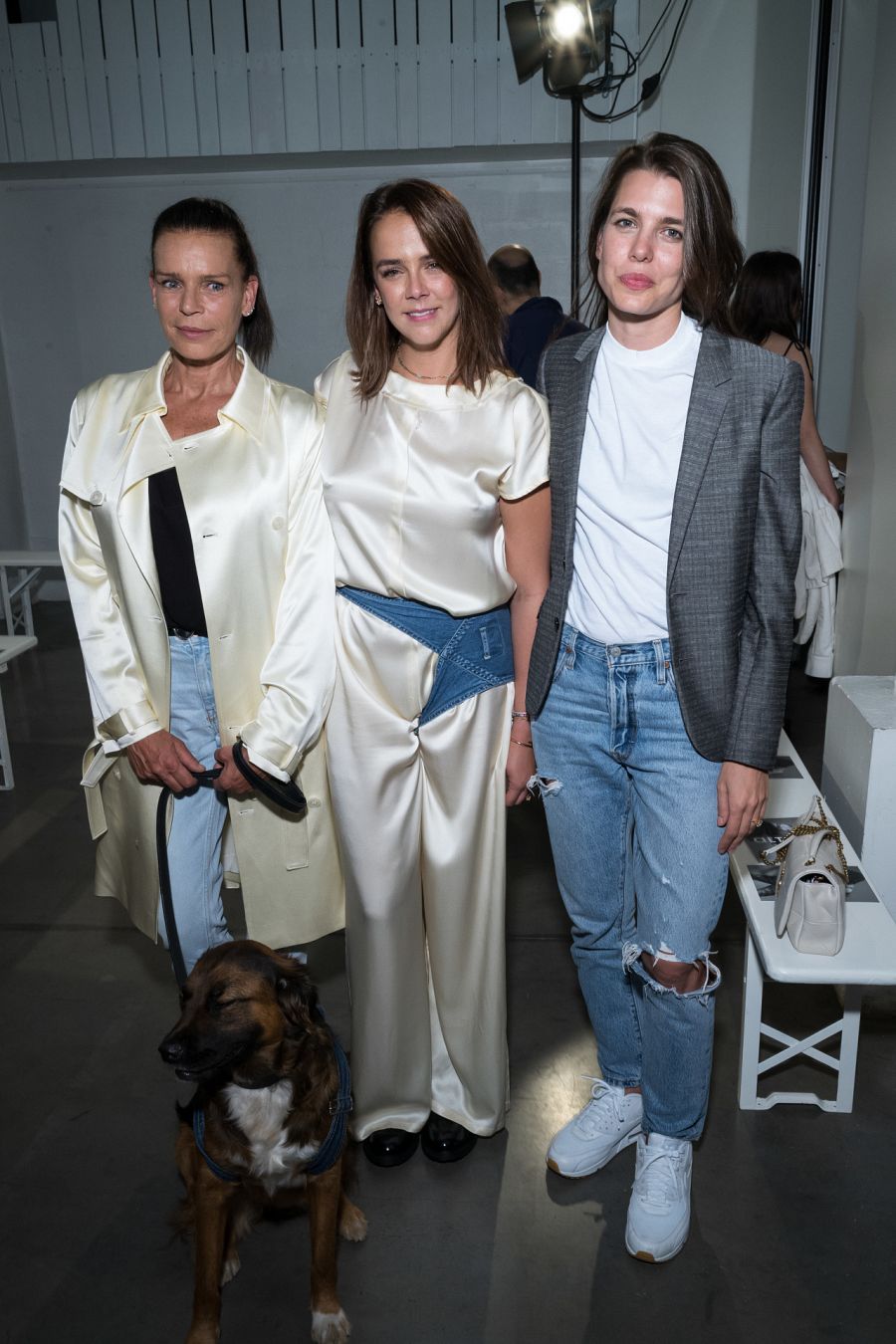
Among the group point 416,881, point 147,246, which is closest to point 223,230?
point 416,881

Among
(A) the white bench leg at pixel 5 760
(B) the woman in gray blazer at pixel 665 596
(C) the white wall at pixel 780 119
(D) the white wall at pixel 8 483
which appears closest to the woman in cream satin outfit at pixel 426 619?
(B) the woman in gray blazer at pixel 665 596

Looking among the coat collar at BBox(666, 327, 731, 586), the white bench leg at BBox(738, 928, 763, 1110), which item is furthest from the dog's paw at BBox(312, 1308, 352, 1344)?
the coat collar at BBox(666, 327, 731, 586)

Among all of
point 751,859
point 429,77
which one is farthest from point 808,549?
point 429,77

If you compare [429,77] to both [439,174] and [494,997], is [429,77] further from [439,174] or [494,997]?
[494,997]

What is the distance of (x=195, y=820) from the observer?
2.21m

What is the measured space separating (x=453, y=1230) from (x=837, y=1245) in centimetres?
75

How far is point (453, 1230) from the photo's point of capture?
2260mm

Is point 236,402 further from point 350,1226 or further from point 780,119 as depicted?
point 780,119

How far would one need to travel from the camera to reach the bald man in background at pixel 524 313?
396 centimetres

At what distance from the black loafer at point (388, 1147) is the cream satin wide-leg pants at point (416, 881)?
0.03 metres

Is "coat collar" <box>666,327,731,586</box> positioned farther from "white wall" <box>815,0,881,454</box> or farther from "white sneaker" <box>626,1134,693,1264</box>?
"white wall" <box>815,0,881,454</box>

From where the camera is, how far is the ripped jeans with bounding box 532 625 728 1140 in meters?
1.96

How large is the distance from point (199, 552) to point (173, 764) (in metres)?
0.40

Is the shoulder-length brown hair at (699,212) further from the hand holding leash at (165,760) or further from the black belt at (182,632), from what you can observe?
the hand holding leash at (165,760)
